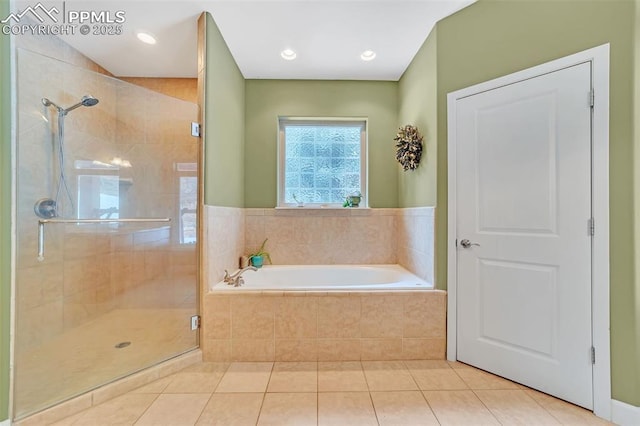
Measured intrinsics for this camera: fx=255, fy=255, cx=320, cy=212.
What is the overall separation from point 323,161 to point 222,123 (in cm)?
115

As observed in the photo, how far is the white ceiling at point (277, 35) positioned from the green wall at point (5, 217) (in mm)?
814

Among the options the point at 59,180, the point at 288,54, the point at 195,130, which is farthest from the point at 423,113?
the point at 59,180

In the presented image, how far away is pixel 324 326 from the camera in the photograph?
1854mm

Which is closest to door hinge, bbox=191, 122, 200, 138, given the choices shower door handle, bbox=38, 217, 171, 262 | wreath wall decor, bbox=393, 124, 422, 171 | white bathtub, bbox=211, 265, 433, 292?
shower door handle, bbox=38, 217, 171, 262

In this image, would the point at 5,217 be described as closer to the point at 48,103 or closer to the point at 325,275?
the point at 48,103

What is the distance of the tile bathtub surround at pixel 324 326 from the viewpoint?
6.02 feet

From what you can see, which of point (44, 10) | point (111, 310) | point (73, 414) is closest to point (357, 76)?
point (44, 10)

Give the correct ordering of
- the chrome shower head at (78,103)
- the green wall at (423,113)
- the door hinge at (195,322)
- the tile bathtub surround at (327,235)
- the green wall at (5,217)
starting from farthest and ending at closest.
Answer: the tile bathtub surround at (327,235)
the green wall at (423,113)
the door hinge at (195,322)
the chrome shower head at (78,103)
the green wall at (5,217)

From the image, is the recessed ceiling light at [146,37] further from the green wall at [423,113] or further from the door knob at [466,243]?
the door knob at [466,243]

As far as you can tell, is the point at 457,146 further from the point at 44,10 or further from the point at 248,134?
the point at 44,10

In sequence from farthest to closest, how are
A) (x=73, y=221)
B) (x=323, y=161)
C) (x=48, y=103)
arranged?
1. (x=323, y=161)
2. (x=73, y=221)
3. (x=48, y=103)

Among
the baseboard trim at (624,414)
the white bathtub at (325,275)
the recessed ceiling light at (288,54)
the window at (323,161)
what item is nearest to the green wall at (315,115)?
the window at (323,161)

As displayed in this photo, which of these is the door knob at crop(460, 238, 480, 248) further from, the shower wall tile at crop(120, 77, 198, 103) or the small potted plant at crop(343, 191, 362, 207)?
the shower wall tile at crop(120, 77, 198, 103)

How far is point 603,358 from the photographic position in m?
1.35
